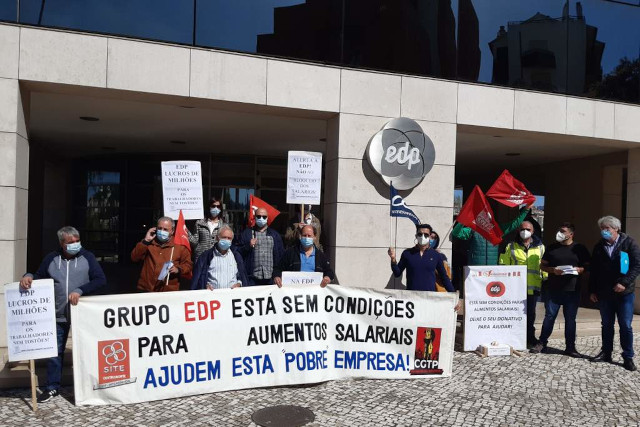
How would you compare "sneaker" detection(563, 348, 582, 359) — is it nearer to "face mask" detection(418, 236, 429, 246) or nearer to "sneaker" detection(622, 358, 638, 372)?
"sneaker" detection(622, 358, 638, 372)

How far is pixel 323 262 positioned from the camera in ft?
20.9

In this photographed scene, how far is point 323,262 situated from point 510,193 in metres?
3.40

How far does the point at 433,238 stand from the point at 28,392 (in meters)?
5.21

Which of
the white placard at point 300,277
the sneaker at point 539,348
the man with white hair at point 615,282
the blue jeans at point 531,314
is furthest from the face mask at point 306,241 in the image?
the man with white hair at point 615,282

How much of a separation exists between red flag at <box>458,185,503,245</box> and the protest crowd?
0.05ft

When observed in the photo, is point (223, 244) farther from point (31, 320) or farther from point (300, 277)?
point (31, 320)

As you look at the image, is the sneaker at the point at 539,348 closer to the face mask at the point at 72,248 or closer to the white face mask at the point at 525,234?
the white face mask at the point at 525,234

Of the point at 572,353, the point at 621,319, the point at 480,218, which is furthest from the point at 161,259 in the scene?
the point at 621,319

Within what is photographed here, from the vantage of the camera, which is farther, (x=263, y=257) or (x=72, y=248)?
(x=263, y=257)

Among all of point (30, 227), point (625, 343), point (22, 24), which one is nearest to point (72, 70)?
point (22, 24)

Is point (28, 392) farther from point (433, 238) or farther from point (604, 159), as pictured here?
point (604, 159)

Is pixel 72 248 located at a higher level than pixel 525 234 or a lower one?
lower

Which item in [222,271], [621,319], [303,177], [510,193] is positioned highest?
[303,177]

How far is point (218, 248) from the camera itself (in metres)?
5.97
